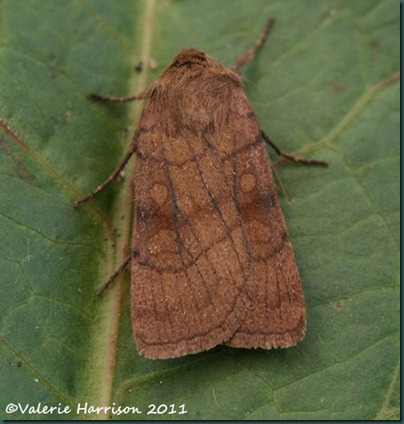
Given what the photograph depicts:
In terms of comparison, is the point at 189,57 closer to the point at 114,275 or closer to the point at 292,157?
the point at 292,157

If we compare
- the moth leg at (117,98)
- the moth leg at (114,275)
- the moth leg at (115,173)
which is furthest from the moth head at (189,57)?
the moth leg at (114,275)

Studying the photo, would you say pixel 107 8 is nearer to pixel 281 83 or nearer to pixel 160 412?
pixel 281 83

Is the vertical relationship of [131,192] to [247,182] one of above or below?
above

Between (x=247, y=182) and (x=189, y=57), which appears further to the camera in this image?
(x=189, y=57)

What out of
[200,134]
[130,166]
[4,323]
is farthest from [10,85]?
[4,323]

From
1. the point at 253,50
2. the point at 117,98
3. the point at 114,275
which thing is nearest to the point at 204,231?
the point at 114,275

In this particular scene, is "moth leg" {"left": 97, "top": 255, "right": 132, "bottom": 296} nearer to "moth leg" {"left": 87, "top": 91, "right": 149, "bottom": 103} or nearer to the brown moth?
the brown moth

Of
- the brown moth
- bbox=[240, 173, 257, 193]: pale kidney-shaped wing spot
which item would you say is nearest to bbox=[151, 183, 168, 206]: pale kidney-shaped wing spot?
the brown moth
